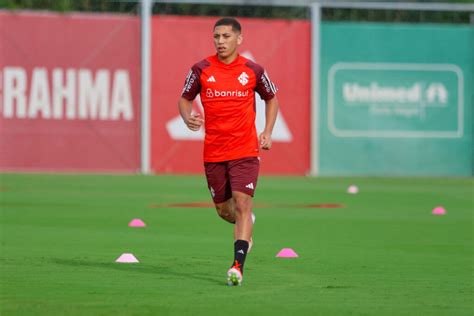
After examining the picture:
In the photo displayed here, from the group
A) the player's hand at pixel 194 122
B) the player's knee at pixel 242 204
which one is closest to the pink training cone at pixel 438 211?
the player's knee at pixel 242 204

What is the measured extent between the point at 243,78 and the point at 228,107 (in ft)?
0.89

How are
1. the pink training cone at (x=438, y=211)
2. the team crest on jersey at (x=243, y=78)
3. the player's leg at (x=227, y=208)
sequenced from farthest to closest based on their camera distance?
the pink training cone at (x=438, y=211) < the player's leg at (x=227, y=208) < the team crest on jersey at (x=243, y=78)

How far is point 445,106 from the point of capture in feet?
104

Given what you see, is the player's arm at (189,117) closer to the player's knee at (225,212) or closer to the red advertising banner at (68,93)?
the player's knee at (225,212)

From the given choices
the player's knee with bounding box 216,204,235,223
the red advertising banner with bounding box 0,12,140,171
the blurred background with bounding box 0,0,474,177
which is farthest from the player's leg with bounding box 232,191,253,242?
the red advertising banner with bounding box 0,12,140,171

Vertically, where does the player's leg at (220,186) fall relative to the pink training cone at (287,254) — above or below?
above

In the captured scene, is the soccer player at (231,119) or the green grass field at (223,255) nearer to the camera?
the green grass field at (223,255)

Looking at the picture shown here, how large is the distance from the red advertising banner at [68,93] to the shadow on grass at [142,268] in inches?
722

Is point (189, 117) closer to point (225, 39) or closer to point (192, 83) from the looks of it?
point (192, 83)

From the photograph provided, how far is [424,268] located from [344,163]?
19.9 metres

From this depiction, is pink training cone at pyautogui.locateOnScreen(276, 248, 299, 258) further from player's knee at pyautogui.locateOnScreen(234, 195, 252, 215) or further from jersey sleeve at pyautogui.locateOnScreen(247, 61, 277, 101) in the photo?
jersey sleeve at pyautogui.locateOnScreen(247, 61, 277, 101)

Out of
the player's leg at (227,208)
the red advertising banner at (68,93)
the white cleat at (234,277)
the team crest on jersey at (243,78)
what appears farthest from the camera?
the red advertising banner at (68,93)

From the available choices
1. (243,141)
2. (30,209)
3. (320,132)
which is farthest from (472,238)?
(320,132)

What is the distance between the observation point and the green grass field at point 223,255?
28.1 feet
